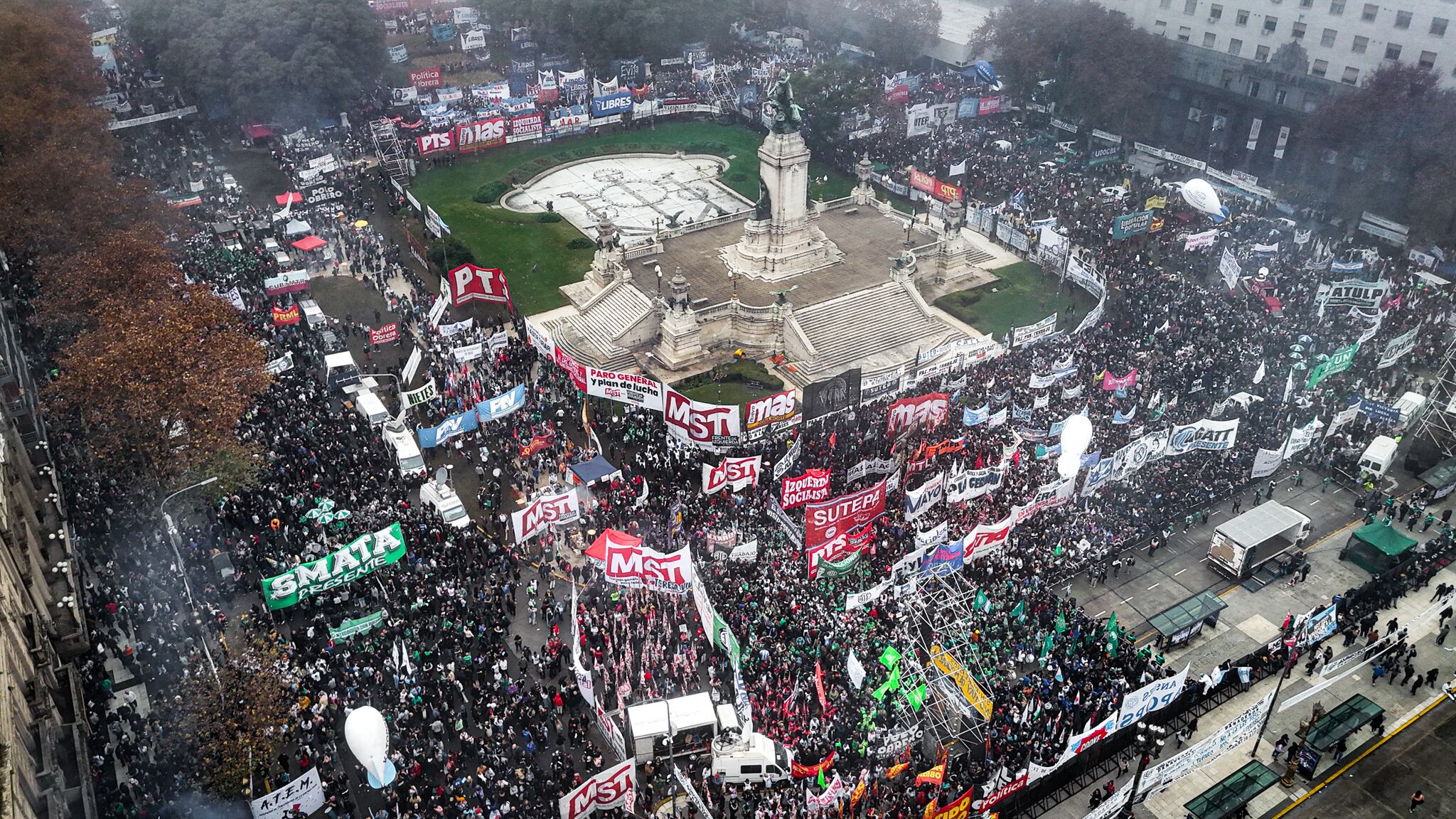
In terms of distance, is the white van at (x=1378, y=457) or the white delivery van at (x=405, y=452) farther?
the white van at (x=1378, y=457)

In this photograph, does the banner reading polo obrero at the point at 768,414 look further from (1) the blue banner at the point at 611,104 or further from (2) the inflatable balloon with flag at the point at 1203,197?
(1) the blue banner at the point at 611,104

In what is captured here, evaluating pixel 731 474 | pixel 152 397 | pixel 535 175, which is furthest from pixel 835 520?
pixel 535 175

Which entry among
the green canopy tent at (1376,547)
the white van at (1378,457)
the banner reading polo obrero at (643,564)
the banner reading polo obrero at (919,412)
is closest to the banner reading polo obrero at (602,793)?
the banner reading polo obrero at (643,564)

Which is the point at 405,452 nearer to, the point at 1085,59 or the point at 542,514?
the point at 542,514

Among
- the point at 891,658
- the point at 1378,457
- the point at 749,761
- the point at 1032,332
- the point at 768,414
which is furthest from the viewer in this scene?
the point at 1032,332

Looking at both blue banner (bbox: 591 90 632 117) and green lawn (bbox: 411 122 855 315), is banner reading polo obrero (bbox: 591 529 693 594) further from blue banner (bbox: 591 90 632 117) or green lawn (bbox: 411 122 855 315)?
blue banner (bbox: 591 90 632 117)

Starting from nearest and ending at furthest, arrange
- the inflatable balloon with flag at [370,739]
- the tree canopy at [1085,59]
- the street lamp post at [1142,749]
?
the street lamp post at [1142,749] → the inflatable balloon with flag at [370,739] → the tree canopy at [1085,59]

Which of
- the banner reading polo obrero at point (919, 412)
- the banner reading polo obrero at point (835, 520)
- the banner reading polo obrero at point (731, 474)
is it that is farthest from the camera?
the banner reading polo obrero at point (919, 412)
